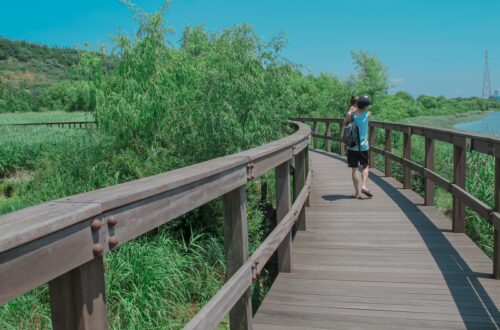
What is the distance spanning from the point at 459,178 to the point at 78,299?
442 cm

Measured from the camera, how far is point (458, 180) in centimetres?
495

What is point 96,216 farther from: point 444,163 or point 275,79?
point 444,163

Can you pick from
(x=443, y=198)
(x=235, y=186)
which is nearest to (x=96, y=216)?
(x=235, y=186)

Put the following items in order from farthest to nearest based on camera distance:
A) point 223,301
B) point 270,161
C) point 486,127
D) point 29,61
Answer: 1. point 29,61
2. point 486,127
3. point 270,161
4. point 223,301

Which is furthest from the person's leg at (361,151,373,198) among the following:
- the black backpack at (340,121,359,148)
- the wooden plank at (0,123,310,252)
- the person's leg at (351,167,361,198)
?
the wooden plank at (0,123,310,252)

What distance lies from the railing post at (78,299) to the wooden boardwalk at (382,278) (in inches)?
82.7

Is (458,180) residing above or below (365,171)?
above

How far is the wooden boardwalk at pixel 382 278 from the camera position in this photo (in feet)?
10.9

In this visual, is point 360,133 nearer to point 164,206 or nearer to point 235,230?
point 235,230

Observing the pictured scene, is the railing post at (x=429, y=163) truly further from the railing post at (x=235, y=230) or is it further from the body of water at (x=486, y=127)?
the railing post at (x=235, y=230)

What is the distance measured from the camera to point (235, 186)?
259cm

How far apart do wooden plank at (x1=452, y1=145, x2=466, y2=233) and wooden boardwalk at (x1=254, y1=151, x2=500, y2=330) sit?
118mm

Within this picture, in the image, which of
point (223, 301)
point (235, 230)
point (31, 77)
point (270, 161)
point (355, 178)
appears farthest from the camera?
point (31, 77)

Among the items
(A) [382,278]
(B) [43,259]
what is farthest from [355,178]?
(B) [43,259]
